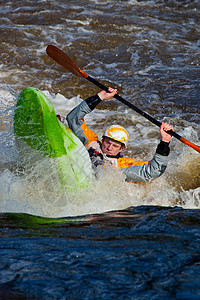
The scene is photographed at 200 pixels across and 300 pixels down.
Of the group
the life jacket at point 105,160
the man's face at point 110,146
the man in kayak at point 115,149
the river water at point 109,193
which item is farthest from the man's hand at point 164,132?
the river water at point 109,193

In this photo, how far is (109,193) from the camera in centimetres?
437

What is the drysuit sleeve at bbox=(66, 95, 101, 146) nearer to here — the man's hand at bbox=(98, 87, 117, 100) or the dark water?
the man's hand at bbox=(98, 87, 117, 100)

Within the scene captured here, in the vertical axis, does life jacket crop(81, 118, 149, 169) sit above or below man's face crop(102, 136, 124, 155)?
below

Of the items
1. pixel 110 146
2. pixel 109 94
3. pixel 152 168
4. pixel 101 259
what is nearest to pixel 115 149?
pixel 110 146

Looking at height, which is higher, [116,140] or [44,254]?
[116,140]

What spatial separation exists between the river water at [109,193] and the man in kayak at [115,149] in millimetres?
205

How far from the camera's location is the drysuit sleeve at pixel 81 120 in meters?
4.68

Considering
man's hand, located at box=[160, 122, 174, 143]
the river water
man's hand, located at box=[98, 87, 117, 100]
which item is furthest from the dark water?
man's hand, located at box=[98, 87, 117, 100]

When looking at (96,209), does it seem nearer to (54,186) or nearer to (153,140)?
(54,186)

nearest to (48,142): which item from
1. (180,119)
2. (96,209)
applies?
(96,209)

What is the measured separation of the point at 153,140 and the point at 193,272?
4403 millimetres

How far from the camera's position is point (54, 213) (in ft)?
12.9

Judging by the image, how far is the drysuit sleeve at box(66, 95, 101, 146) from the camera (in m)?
4.68

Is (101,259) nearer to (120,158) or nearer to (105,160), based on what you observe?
(105,160)
